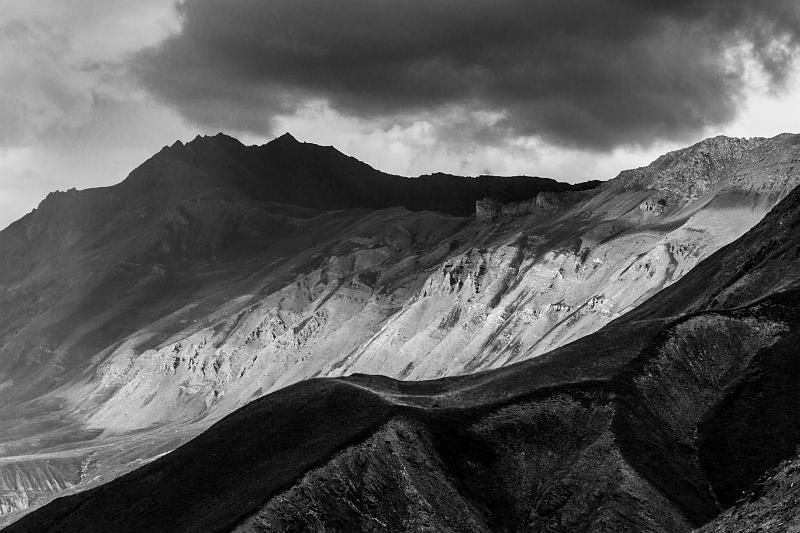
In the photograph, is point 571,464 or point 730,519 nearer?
point 730,519

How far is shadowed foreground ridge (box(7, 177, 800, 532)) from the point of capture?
303 ft

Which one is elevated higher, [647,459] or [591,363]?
[591,363]

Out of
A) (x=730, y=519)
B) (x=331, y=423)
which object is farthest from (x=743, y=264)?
(x=730, y=519)

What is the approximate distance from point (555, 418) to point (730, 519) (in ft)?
153

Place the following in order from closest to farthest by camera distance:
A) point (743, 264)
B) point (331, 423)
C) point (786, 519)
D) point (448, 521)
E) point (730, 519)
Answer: point (786, 519)
point (730, 519)
point (448, 521)
point (331, 423)
point (743, 264)

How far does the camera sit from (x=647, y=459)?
95.2 metres

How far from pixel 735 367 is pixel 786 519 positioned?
61.8 metres

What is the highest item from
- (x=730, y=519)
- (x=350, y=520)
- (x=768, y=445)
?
(x=350, y=520)

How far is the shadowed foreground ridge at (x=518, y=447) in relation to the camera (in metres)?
92.2

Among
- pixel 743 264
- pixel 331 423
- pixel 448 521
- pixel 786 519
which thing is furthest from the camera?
pixel 743 264

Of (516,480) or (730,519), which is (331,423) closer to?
(516,480)

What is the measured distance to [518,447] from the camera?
335ft

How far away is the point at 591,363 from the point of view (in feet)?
376

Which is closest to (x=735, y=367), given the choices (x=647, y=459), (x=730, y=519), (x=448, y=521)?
(x=647, y=459)
